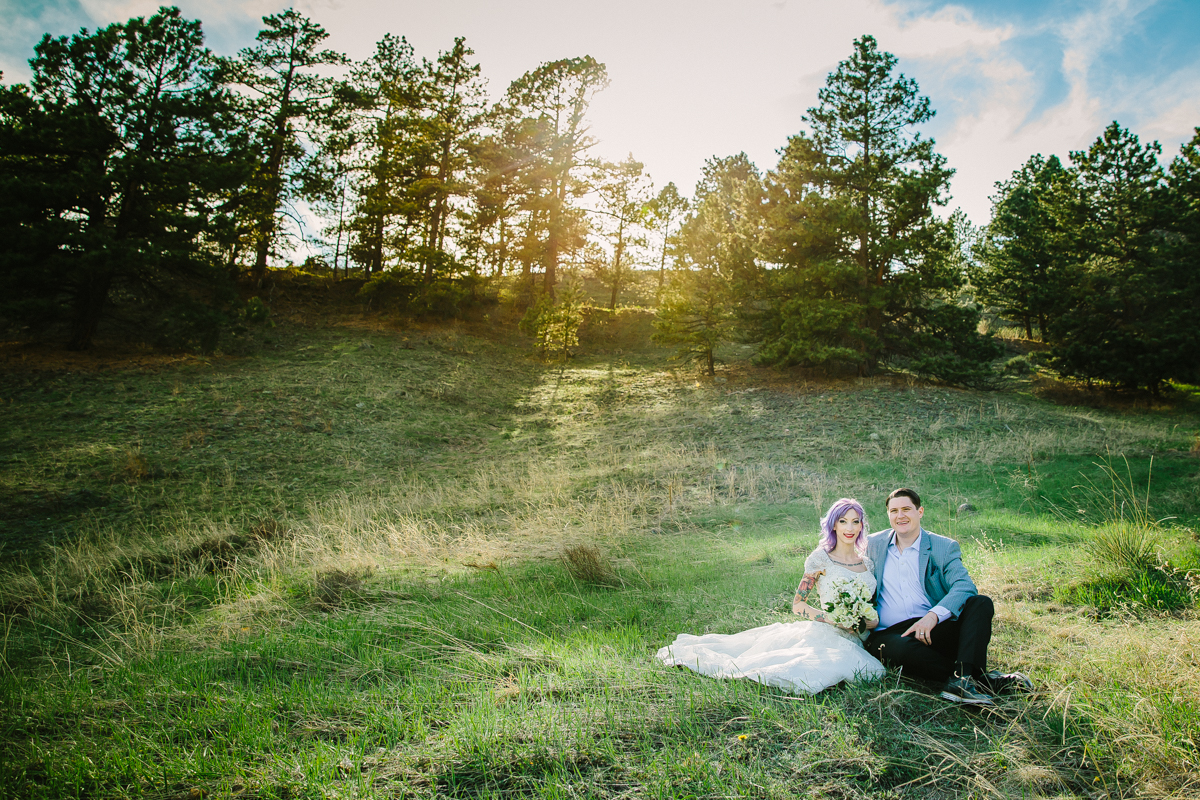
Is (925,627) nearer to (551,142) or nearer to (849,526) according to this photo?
(849,526)

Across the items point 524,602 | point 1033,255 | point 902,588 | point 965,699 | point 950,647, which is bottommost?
point 524,602

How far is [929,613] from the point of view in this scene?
3.81 metres

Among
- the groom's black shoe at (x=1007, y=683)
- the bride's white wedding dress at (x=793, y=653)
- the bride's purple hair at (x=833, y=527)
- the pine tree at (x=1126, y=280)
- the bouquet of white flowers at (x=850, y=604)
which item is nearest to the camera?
the groom's black shoe at (x=1007, y=683)

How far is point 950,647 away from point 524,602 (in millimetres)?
3818

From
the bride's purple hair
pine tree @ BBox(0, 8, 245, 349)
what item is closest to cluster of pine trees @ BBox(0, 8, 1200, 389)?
pine tree @ BBox(0, 8, 245, 349)

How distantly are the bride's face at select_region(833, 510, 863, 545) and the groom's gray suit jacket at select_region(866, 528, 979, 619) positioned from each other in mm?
392

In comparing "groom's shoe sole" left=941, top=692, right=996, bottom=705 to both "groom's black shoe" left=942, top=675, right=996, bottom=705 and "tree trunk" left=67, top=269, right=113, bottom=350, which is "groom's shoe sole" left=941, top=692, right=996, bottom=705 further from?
"tree trunk" left=67, top=269, right=113, bottom=350

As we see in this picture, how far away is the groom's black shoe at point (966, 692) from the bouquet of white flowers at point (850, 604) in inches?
25.3

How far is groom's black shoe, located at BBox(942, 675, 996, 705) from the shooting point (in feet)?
11.2

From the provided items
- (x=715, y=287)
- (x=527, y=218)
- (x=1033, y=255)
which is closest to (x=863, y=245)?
(x=715, y=287)

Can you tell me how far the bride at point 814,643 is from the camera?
12.1 feet

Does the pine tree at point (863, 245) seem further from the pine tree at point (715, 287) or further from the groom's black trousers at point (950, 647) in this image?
the groom's black trousers at point (950, 647)

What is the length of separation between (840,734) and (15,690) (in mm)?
5428

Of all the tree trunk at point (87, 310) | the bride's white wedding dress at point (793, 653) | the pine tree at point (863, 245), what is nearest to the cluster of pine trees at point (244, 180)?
the tree trunk at point (87, 310)
